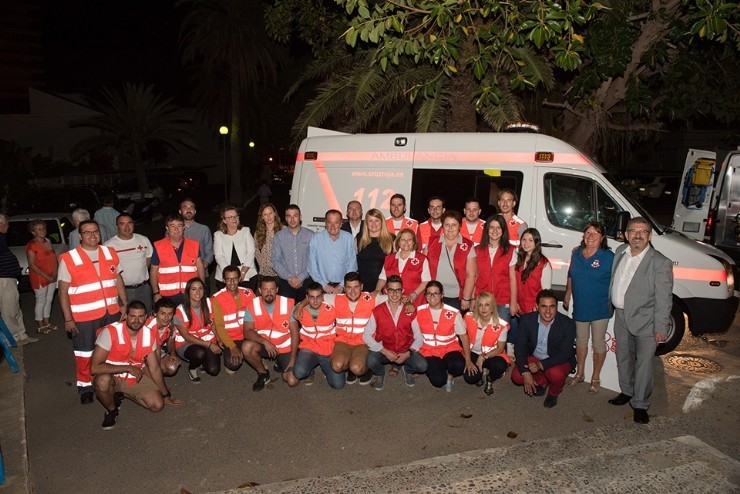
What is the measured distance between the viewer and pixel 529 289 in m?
6.30

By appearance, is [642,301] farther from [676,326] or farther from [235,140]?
[235,140]

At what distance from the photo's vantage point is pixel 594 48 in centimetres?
1040

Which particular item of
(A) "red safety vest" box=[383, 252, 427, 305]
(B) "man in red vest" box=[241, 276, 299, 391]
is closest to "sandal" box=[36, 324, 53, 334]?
(B) "man in red vest" box=[241, 276, 299, 391]

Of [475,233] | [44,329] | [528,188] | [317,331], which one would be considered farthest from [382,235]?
[44,329]

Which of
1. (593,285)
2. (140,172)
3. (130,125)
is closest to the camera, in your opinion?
(593,285)

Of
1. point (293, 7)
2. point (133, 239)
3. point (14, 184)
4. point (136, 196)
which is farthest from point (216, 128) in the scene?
point (133, 239)

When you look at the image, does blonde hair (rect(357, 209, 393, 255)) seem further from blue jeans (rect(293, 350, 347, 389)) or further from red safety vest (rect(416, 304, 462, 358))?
blue jeans (rect(293, 350, 347, 389))

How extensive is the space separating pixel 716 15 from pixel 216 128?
112ft

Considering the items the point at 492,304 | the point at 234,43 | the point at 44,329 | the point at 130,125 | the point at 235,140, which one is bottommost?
the point at 44,329

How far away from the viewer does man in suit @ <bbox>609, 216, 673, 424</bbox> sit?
521 centimetres

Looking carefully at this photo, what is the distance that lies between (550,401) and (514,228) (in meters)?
2.10

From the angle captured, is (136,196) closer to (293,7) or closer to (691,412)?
(293,7)

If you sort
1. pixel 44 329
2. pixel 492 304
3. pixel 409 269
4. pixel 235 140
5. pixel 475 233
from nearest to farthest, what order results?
pixel 492 304 → pixel 409 269 → pixel 475 233 → pixel 44 329 → pixel 235 140

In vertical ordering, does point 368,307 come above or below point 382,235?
below
